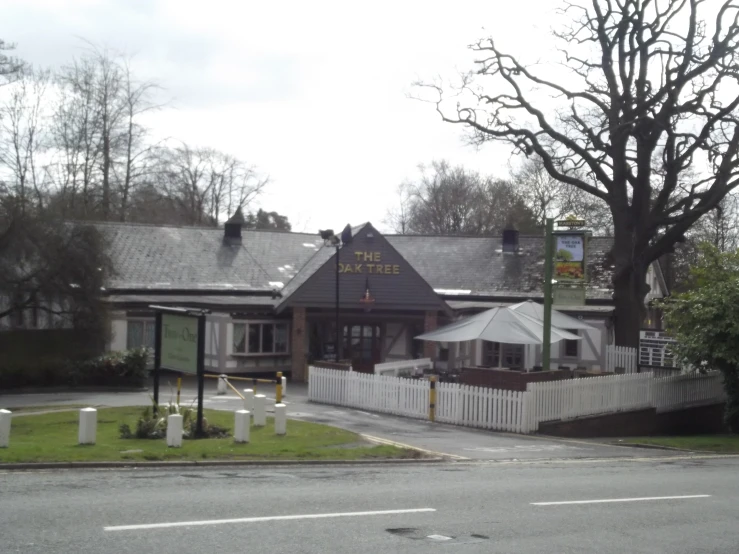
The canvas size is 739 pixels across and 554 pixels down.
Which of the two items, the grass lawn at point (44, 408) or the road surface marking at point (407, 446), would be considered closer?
the road surface marking at point (407, 446)

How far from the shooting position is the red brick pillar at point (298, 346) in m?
33.8

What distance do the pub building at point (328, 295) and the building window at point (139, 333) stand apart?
4 cm

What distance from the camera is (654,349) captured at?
29.5m

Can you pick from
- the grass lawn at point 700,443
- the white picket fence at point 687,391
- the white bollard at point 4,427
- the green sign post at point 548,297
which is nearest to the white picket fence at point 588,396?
the white picket fence at point 687,391

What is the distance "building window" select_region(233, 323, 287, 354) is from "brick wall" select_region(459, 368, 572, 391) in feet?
38.6

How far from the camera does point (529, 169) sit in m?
67.7

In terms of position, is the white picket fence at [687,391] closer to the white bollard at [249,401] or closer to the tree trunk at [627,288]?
the tree trunk at [627,288]

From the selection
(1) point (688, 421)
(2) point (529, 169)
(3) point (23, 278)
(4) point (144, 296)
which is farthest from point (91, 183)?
(1) point (688, 421)

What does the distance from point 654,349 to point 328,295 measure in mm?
11372

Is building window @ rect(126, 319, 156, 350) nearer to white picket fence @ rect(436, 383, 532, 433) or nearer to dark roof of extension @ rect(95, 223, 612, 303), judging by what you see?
dark roof of extension @ rect(95, 223, 612, 303)

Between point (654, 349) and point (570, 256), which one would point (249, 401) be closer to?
point (570, 256)

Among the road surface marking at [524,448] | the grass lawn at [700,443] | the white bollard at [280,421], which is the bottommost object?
the grass lawn at [700,443]

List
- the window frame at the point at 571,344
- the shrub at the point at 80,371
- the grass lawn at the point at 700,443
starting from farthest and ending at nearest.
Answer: the window frame at the point at 571,344, the shrub at the point at 80,371, the grass lawn at the point at 700,443

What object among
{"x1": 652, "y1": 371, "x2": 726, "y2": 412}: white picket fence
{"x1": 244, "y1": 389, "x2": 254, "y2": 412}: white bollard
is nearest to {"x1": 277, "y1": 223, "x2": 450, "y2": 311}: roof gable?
{"x1": 652, "y1": 371, "x2": 726, "y2": 412}: white picket fence
